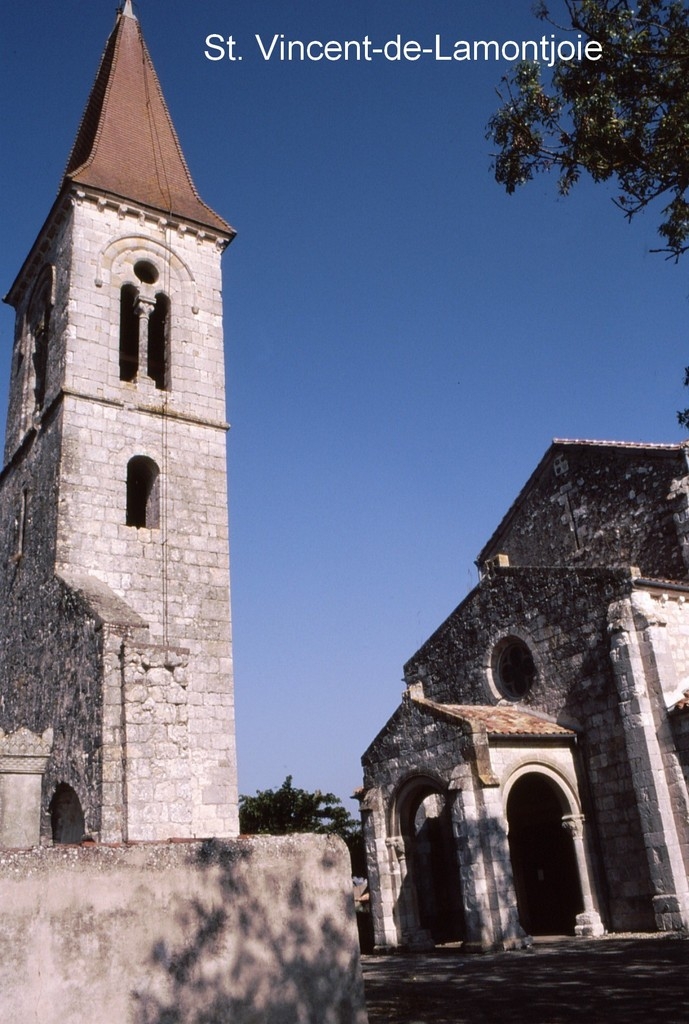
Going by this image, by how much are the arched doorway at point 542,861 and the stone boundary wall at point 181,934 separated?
1133 centimetres

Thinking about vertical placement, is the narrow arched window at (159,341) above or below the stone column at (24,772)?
above

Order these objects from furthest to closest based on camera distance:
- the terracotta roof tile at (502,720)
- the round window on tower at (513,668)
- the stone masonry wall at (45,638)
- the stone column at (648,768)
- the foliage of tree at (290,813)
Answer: the foliage of tree at (290,813) → the round window on tower at (513,668) → the terracotta roof tile at (502,720) → the stone column at (648,768) → the stone masonry wall at (45,638)

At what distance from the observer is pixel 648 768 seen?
1432 centimetres

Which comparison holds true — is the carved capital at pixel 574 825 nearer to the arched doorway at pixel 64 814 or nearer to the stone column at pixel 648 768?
the stone column at pixel 648 768

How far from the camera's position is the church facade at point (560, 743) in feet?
46.7

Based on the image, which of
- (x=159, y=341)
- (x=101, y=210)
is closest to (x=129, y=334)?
(x=159, y=341)

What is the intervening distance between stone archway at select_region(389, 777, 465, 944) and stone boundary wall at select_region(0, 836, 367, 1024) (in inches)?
432

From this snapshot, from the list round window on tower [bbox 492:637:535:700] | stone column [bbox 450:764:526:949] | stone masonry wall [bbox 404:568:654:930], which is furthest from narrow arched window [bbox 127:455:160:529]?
round window on tower [bbox 492:637:535:700]

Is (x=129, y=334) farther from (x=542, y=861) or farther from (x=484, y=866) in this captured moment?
(x=542, y=861)

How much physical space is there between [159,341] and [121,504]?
3802 millimetres

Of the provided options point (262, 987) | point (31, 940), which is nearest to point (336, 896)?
point (262, 987)

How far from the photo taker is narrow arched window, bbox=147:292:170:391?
15.2 metres

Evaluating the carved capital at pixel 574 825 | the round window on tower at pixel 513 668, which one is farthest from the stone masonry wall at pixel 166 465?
the round window on tower at pixel 513 668

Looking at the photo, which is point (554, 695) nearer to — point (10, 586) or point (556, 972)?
point (556, 972)
